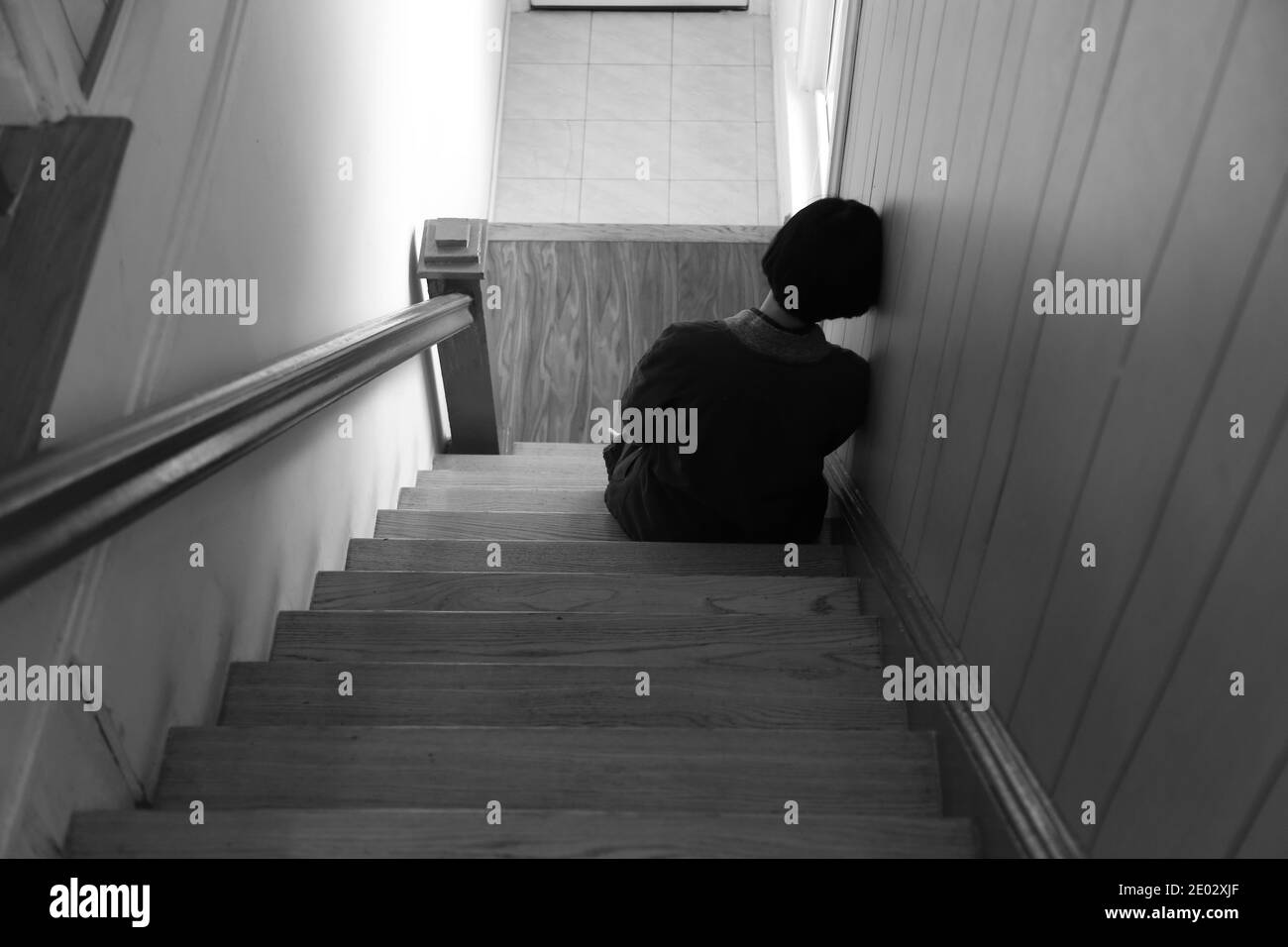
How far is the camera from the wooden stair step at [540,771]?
5.10ft

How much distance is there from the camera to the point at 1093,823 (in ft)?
4.09

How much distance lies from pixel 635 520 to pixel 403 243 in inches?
47.0

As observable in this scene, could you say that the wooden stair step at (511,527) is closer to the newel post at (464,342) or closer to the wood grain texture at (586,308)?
the newel post at (464,342)

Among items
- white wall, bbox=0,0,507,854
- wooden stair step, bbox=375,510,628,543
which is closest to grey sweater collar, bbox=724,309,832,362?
wooden stair step, bbox=375,510,628,543

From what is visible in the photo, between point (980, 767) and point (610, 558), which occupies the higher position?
point (980, 767)

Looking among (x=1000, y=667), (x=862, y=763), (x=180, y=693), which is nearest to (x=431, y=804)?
(x=180, y=693)

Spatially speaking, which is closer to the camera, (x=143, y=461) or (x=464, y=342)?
(x=143, y=461)

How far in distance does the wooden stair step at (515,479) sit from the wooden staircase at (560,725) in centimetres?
78

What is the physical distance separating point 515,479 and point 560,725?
1.78 metres

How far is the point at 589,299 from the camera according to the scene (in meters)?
4.94

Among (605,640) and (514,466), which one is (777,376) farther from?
(514,466)

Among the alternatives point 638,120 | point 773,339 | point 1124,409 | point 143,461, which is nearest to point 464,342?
point 773,339

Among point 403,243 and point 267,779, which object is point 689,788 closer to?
point 267,779
